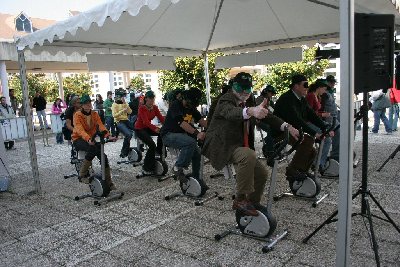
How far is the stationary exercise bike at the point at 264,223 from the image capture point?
3.60m

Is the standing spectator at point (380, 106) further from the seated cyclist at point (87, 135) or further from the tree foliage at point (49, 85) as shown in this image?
the tree foliage at point (49, 85)

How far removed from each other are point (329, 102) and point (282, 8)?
92.8 inches

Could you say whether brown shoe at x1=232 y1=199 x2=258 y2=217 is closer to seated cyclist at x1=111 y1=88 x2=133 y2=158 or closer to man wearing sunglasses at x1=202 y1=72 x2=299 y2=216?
man wearing sunglasses at x1=202 y1=72 x2=299 y2=216

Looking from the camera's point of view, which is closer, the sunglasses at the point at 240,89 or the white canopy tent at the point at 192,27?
the sunglasses at the point at 240,89

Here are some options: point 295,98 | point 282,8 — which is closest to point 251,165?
point 295,98

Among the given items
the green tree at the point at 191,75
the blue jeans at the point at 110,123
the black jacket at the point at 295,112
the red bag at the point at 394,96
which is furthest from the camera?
the green tree at the point at 191,75

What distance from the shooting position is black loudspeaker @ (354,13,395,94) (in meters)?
2.87

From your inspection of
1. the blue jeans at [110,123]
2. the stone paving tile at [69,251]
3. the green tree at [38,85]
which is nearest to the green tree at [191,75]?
the blue jeans at [110,123]

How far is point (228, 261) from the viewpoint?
3396 millimetres

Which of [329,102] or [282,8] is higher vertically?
[282,8]

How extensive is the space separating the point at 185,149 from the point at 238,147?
1.82m

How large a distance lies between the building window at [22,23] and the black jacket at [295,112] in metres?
40.2

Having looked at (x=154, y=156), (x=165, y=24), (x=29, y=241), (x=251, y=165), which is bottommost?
(x=29, y=241)

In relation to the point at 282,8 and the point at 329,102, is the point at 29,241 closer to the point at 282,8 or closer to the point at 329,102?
the point at 329,102
